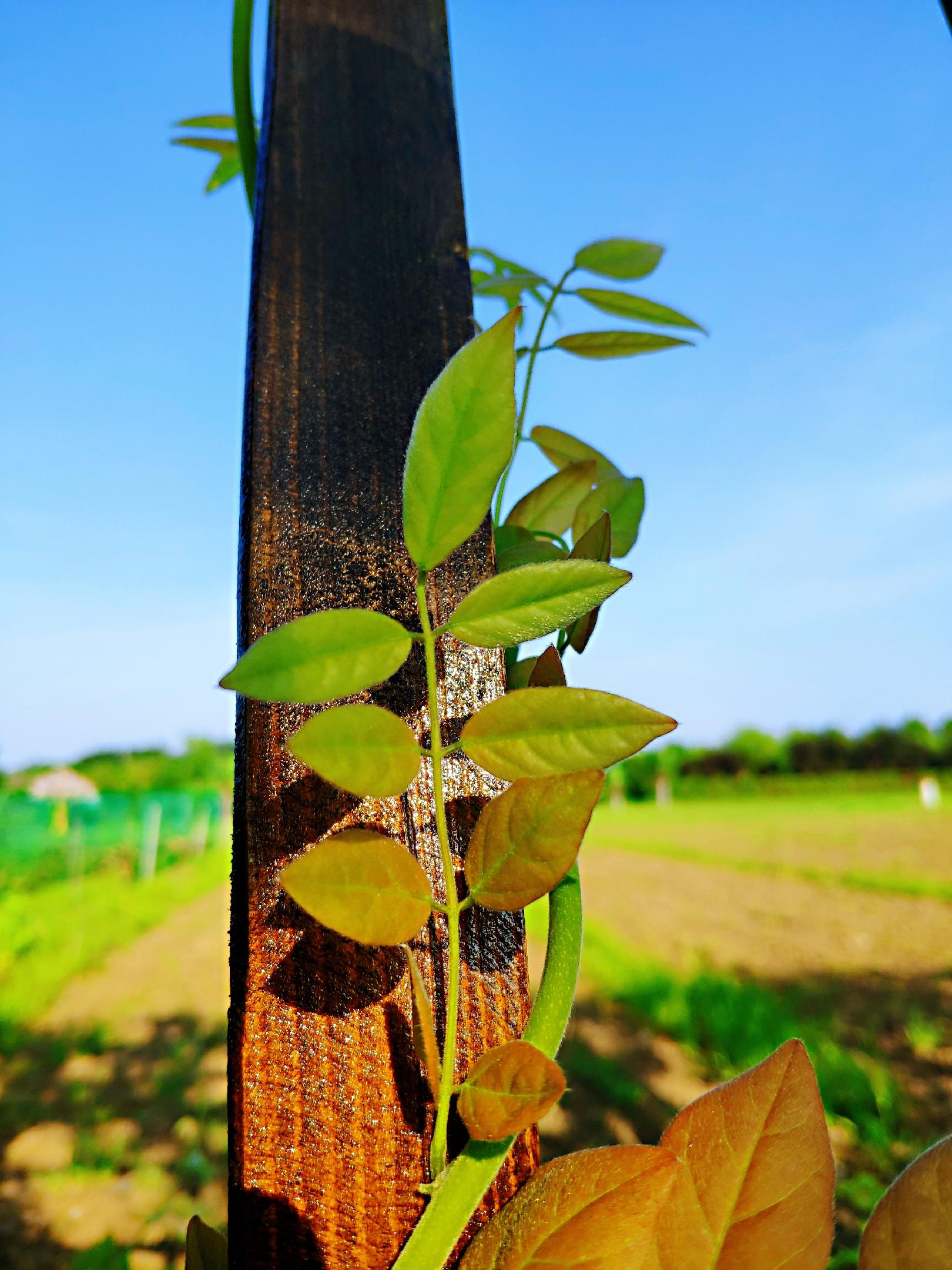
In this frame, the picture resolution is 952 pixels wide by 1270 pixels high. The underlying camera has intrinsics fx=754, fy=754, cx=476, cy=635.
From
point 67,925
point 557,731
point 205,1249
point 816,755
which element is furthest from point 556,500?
point 816,755

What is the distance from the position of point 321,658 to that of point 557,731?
0.05m

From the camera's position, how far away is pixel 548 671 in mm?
170

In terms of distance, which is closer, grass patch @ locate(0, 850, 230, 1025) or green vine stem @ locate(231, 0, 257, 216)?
green vine stem @ locate(231, 0, 257, 216)

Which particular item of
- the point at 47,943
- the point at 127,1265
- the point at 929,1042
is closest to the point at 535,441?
the point at 127,1265

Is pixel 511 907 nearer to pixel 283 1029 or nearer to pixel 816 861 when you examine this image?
pixel 283 1029

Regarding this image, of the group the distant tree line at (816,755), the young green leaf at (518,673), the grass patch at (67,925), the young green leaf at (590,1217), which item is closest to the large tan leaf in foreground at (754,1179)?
the young green leaf at (590,1217)

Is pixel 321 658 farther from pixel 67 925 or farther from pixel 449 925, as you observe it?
pixel 67 925

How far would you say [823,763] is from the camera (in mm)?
12953

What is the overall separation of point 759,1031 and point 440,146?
309 centimetres

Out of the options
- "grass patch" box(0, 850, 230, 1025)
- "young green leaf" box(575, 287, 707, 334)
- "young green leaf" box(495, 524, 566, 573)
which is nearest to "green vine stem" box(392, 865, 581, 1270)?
"young green leaf" box(495, 524, 566, 573)

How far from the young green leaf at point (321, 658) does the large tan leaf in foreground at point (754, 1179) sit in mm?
110

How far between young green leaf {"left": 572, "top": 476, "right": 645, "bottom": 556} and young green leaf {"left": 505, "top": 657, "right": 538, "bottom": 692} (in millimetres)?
51

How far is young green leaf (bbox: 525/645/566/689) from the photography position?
0.56ft

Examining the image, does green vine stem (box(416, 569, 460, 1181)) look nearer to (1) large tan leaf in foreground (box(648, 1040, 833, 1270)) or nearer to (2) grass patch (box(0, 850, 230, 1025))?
(1) large tan leaf in foreground (box(648, 1040, 833, 1270))
